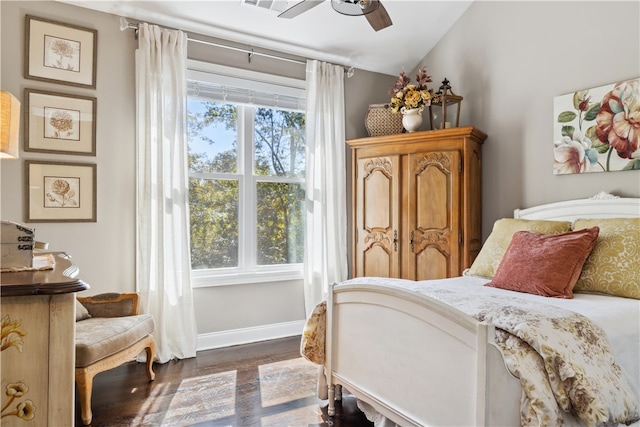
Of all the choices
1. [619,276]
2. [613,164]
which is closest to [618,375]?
[619,276]

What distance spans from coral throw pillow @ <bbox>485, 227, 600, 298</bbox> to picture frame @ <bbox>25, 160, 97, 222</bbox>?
2.87 m

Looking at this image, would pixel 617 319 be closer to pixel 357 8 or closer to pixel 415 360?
pixel 415 360

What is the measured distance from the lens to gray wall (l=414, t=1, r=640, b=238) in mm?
3010

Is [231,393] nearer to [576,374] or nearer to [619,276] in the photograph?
[576,374]

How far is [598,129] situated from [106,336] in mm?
3530

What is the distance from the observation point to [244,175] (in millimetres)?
3906

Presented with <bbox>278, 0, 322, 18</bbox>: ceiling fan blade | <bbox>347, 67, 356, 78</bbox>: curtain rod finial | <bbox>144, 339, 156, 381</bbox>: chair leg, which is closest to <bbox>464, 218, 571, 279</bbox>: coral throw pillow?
<bbox>278, 0, 322, 18</bbox>: ceiling fan blade

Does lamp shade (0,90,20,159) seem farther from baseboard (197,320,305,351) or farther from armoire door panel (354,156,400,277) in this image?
armoire door panel (354,156,400,277)

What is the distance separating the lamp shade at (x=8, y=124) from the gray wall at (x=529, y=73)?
11.5 ft

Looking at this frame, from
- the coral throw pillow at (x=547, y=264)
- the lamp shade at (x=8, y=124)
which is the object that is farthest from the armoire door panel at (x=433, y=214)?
the lamp shade at (x=8, y=124)

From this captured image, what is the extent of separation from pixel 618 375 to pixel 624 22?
253 centimetres

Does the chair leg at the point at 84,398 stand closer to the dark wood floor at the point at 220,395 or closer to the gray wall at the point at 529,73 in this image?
the dark wood floor at the point at 220,395

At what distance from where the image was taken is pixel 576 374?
1.42 meters

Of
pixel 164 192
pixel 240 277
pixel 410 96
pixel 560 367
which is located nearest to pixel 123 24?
pixel 164 192
